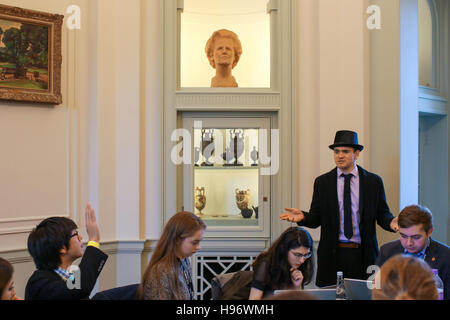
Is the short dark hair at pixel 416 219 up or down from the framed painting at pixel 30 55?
down

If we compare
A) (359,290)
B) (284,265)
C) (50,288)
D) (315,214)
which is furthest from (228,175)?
(50,288)

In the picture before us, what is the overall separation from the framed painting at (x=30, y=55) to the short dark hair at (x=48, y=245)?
204 cm

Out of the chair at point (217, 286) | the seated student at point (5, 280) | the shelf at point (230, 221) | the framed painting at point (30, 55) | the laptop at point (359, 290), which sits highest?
the framed painting at point (30, 55)

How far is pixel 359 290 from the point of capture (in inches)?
102

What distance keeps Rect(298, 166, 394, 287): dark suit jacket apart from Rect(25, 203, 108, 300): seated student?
5.88 ft

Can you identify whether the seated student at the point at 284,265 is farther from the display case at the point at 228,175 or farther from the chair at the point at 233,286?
the display case at the point at 228,175

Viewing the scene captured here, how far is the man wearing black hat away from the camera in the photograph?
3.79m

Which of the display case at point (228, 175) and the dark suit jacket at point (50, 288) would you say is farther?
the display case at point (228, 175)

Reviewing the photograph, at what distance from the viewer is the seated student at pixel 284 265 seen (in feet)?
9.45

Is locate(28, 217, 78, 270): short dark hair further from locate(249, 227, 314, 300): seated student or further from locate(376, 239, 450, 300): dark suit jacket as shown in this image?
locate(376, 239, 450, 300): dark suit jacket

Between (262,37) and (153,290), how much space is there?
139 inches

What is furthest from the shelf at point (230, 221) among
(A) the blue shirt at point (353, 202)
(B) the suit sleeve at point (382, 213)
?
(B) the suit sleeve at point (382, 213)
